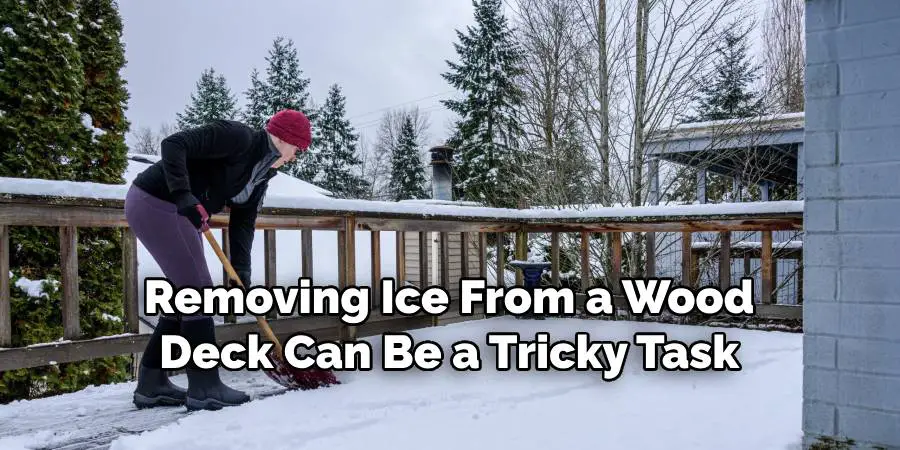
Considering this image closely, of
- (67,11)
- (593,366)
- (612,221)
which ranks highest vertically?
→ (67,11)

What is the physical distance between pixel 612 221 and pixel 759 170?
2.34m

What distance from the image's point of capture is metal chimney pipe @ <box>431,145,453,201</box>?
12.9m

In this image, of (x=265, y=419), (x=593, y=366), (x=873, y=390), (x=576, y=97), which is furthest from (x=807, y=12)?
(x=576, y=97)

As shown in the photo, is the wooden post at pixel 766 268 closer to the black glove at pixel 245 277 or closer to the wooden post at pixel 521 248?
the wooden post at pixel 521 248

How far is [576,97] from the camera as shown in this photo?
5.86 m

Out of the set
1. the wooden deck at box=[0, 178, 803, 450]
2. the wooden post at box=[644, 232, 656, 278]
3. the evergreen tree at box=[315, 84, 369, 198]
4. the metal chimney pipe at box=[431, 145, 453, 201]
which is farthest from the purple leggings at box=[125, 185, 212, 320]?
the evergreen tree at box=[315, 84, 369, 198]

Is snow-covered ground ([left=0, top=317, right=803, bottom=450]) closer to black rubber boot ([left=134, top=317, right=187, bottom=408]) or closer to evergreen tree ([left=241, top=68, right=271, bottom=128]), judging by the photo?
black rubber boot ([left=134, top=317, right=187, bottom=408])

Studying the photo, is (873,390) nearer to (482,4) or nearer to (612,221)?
(612,221)

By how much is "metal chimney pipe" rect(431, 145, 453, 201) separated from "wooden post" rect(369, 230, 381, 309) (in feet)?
30.4

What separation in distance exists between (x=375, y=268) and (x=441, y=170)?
9.46m

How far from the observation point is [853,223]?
1591 millimetres

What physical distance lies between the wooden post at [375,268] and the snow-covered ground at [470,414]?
0.87 m

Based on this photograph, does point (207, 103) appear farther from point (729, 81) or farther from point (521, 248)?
point (521, 248)

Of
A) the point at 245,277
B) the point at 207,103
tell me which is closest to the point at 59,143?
the point at 245,277
